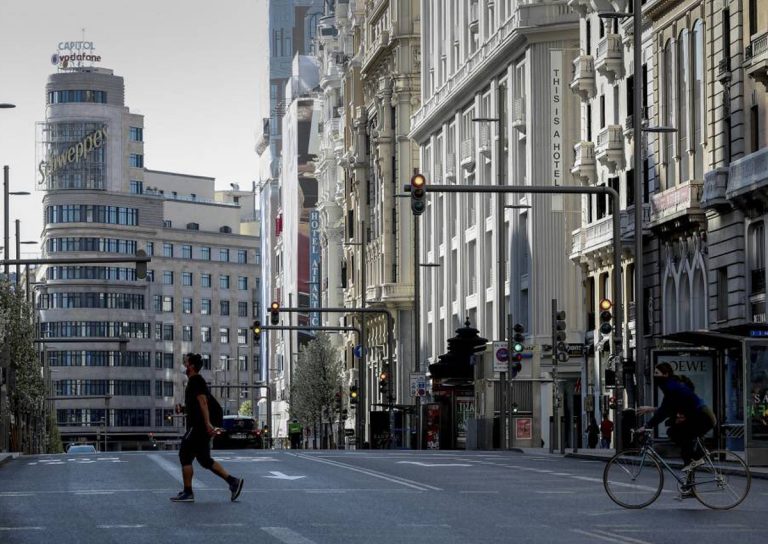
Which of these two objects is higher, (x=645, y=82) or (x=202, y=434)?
(x=645, y=82)

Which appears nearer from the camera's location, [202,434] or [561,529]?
[561,529]

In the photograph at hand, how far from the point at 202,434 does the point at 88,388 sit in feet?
540

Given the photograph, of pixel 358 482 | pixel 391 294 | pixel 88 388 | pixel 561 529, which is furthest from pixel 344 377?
pixel 561 529

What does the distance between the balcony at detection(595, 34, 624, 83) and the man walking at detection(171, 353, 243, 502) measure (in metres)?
39.9

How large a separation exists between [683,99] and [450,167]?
36.1m

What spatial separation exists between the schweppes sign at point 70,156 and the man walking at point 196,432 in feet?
550

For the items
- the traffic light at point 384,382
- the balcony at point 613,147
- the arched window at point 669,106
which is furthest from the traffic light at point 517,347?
the traffic light at point 384,382

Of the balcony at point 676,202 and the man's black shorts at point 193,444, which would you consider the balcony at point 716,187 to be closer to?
the balcony at point 676,202

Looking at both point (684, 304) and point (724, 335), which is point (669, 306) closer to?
point (684, 304)

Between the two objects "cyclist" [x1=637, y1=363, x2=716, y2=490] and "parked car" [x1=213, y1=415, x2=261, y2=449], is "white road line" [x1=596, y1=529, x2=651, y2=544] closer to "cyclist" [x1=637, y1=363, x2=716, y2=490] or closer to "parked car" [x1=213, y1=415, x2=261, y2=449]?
"cyclist" [x1=637, y1=363, x2=716, y2=490]

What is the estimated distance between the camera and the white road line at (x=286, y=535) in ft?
55.3

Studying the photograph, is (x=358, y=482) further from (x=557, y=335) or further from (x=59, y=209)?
(x=59, y=209)

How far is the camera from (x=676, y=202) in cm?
5412

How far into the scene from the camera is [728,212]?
5084cm
